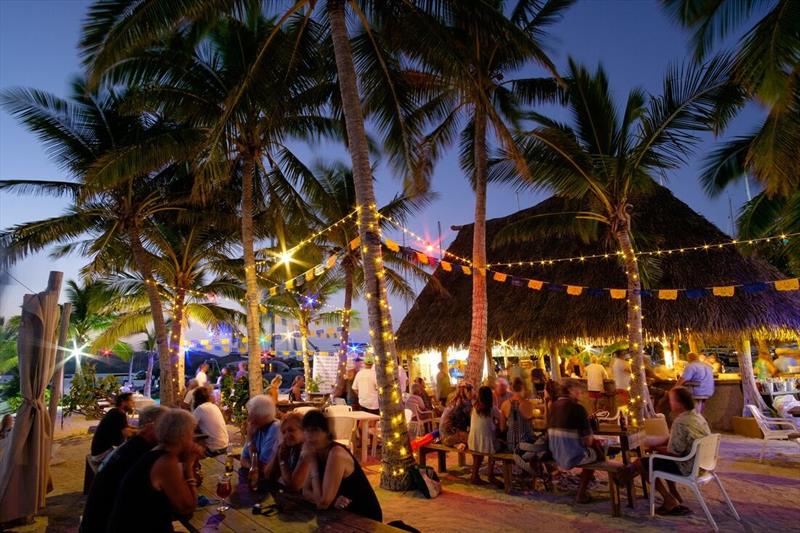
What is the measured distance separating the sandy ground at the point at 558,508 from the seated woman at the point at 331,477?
1.92 metres

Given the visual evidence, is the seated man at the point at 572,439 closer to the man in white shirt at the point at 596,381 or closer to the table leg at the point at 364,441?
the table leg at the point at 364,441

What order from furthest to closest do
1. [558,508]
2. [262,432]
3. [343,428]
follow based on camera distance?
[343,428] < [558,508] < [262,432]

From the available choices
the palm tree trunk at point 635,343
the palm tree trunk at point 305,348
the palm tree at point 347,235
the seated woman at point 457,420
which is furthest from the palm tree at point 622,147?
the palm tree trunk at point 305,348

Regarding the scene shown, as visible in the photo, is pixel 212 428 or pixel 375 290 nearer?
pixel 212 428

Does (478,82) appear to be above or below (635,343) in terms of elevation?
above

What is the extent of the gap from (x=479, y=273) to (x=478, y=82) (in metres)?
3.61

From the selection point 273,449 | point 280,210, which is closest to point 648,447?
point 273,449

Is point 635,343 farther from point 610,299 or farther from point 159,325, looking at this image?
point 159,325

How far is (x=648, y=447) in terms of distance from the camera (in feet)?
19.3

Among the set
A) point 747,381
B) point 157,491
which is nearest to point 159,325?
A: point 157,491

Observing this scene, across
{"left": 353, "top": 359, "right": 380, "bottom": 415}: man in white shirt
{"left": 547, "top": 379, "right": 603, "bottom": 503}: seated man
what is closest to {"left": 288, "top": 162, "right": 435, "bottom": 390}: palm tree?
{"left": 353, "top": 359, "right": 380, "bottom": 415}: man in white shirt

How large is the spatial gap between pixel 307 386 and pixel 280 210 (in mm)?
9888

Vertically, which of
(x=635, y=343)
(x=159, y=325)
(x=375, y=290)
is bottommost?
(x=635, y=343)

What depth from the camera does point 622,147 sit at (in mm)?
9508
